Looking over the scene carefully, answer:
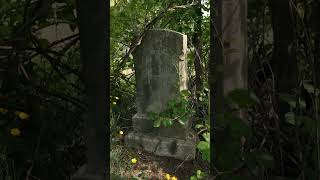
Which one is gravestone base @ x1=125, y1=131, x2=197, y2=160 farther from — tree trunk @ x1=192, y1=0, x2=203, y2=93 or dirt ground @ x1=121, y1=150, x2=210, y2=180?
tree trunk @ x1=192, y1=0, x2=203, y2=93

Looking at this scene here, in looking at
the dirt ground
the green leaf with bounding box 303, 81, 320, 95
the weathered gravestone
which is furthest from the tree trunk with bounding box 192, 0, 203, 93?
the green leaf with bounding box 303, 81, 320, 95

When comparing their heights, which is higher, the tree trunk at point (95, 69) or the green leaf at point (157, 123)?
the tree trunk at point (95, 69)

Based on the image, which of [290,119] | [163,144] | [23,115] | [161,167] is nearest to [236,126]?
[290,119]

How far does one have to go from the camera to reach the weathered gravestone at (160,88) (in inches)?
198

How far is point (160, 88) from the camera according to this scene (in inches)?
207

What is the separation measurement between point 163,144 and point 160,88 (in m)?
0.57

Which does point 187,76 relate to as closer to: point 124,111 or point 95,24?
point 124,111

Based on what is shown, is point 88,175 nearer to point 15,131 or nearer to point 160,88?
point 15,131

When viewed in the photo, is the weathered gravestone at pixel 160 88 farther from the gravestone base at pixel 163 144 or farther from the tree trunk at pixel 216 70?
the tree trunk at pixel 216 70

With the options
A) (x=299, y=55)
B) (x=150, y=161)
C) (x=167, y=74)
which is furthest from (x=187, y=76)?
(x=299, y=55)

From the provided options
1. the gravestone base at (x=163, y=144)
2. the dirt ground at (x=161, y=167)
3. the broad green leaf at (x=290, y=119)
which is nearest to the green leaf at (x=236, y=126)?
the broad green leaf at (x=290, y=119)

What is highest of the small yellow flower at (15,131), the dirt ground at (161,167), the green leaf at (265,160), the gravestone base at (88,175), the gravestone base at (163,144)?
the green leaf at (265,160)

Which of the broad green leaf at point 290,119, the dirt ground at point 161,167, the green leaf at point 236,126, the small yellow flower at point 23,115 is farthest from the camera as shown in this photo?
the dirt ground at point 161,167

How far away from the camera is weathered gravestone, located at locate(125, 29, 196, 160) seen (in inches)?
198
